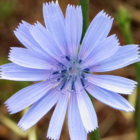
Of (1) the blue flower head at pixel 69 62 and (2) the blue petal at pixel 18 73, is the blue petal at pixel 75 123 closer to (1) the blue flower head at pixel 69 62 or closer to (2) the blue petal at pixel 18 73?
(1) the blue flower head at pixel 69 62

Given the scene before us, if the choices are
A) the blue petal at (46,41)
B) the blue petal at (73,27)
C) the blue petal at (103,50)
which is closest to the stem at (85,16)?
the blue petal at (73,27)

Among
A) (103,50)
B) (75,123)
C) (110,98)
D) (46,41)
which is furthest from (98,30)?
(75,123)

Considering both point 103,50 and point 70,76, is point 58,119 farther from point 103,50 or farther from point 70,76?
point 103,50

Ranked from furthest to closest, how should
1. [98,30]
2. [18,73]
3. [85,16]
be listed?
[18,73], [98,30], [85,16]

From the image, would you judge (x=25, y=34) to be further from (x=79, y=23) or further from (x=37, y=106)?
(x=37, y=106)

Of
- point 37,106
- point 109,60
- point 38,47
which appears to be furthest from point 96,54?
point 37,106

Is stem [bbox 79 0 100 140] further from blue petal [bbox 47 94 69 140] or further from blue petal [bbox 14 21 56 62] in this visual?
blue petal [bbox 14 21 56 62]
